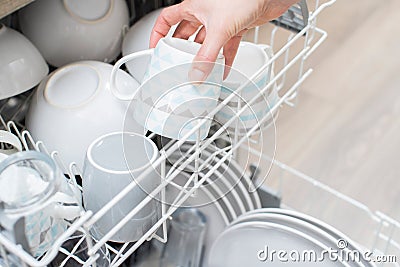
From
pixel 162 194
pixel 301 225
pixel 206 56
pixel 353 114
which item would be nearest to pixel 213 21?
pixel 206 56

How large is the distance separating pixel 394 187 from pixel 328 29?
2.13ft

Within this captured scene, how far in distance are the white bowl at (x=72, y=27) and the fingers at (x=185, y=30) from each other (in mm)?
149

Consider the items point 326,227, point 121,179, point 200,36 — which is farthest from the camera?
point 326,227

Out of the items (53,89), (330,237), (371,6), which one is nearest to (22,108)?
(53,89)

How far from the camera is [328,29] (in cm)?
180

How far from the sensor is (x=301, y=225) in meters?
0.79

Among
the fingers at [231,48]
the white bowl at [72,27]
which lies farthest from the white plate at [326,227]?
the white bowl at [72,27]

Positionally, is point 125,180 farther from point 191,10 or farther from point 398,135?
point 398,135

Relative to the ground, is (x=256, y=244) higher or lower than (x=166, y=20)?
lower

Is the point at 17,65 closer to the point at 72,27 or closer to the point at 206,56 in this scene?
the point at 72,27

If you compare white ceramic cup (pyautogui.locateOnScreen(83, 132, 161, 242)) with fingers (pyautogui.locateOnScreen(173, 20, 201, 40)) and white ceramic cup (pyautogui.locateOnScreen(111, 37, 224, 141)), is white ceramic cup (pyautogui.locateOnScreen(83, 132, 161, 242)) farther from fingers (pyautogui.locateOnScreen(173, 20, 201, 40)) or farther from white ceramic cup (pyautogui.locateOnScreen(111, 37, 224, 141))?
fingers (pyautogui.locateOnScreen(173, 20, 201, 40))

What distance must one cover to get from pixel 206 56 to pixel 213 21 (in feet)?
0.14

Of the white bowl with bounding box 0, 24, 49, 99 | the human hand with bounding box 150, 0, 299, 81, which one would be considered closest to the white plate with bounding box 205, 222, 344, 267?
the human hand with bounding box 150, 0, 299, 81

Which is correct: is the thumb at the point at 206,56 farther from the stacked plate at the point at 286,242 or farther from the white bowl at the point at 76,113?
the stacked plate at the point at 286,242
